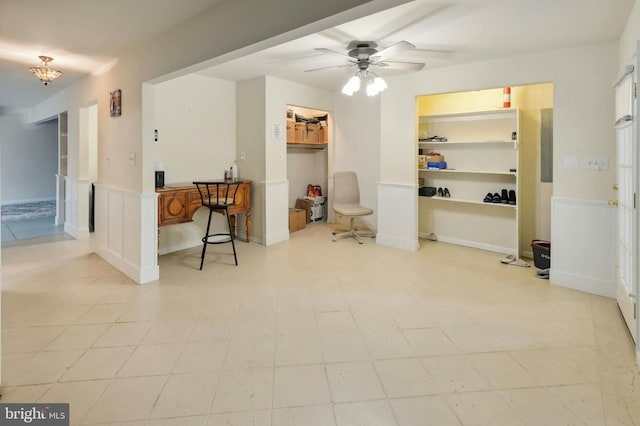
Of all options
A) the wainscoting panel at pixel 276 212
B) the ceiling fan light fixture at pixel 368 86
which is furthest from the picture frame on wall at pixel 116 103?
the ceiling fan light fixture at pixel 368 86

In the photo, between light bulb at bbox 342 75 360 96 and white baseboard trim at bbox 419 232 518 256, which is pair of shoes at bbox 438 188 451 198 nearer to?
white baseboard trim at bbox 419 232 518 256

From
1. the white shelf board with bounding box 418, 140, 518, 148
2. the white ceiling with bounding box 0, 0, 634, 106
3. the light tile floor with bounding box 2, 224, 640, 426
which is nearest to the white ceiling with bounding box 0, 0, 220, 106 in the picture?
the white ceiling with bounding box 0, 0, 634, 106

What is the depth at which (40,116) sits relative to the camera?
765cm

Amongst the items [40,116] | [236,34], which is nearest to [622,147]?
[236,34]

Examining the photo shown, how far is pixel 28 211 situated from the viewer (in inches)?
317

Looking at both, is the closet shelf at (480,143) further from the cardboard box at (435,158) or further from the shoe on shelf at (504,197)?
the shoe on shelf at (504,197)

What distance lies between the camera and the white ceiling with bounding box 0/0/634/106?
8.57 ft

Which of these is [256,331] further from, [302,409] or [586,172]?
[586,172]

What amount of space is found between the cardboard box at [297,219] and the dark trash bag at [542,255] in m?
3.47

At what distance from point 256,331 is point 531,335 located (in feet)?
6.43

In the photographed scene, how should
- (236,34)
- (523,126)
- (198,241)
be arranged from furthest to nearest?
(198,241), (523,126), (236,34)

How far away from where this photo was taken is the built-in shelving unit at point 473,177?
473cm

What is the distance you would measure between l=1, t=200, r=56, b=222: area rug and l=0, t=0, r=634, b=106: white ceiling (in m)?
4.07

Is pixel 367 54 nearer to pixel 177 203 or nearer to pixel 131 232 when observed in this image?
pixel 177 203
